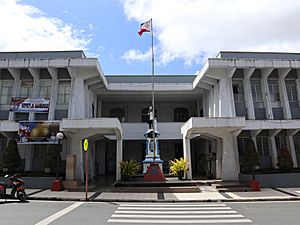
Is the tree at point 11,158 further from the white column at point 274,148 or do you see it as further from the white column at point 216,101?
the white column at point 274,148

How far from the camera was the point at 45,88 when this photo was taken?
19.1 metres

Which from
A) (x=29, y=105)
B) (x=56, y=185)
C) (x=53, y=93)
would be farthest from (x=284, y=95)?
(x=29, y=105)

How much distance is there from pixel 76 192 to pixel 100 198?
2.47 meters

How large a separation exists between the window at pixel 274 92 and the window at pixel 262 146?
3086 mm

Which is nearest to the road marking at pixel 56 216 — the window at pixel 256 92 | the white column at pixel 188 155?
the white column at pixel 188 155

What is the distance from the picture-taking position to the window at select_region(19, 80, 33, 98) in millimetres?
19078

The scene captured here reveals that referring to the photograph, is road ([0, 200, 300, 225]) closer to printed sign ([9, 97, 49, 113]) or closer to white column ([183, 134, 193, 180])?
white column ([183, 134, 193, 180])

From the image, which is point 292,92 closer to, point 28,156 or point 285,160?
point 285,160

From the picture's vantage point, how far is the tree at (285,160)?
17.1m

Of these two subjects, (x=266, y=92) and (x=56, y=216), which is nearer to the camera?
(x=56, y=216)

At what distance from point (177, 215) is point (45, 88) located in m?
14.9

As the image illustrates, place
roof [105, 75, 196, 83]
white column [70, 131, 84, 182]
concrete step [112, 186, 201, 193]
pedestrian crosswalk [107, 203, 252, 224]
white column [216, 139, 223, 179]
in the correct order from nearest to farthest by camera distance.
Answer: pedestrian crosswalk [107, 203, 252, 224] → concrete step [112, 186, 201, 193] → white column [70, 131, 84, 182] → white column [216, 139, 223, 179] → roof [105, 75, 196, 83]

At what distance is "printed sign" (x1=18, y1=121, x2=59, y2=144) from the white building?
76 cm

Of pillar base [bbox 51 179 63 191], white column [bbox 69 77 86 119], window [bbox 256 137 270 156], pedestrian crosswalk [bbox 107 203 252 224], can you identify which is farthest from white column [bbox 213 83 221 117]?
pillar base [bbox 51 179 63 191]
